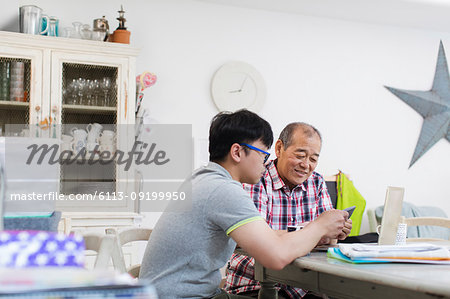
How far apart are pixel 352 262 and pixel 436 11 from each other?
11.3 feet

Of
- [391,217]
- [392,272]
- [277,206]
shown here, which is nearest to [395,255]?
[392,272]

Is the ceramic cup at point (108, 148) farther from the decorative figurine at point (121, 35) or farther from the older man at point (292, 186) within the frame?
the older man at point (292, 186)

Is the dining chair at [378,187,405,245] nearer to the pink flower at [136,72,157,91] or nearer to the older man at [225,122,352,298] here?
the older man at [225,122,352,298]

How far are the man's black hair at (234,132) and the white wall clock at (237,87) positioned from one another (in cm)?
224

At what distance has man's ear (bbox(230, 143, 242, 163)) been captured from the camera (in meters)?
1.60

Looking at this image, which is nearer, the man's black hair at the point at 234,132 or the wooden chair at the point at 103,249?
the wooden chair at the point at 103,249

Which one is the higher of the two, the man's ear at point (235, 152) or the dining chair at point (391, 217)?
the man's ear at point (235, 152)

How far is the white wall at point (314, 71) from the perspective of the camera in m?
3.73

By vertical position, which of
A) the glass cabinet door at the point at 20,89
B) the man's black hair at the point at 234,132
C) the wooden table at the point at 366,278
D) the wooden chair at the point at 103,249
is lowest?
the wooden table at the point at 366,278

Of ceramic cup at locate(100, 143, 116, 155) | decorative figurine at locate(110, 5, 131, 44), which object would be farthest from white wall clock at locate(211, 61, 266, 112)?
ceramic cup at locate(100, 143, 116, 155)

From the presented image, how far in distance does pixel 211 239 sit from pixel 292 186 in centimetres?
83

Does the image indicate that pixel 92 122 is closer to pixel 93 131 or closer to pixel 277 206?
pixel 93 131

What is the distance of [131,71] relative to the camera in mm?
3246

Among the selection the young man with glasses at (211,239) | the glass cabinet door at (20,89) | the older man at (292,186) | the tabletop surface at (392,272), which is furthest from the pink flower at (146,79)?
the tabletop surface at (392,272)
